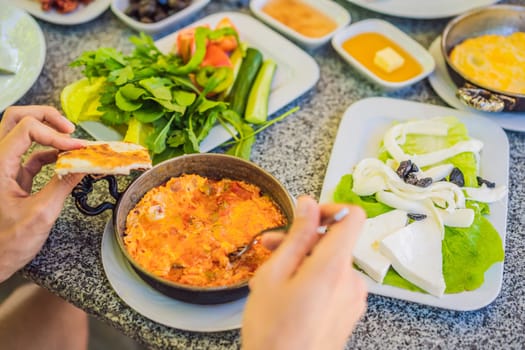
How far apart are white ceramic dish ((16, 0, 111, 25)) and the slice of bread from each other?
32.7 inches

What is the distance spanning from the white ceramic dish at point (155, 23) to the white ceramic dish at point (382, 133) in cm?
65

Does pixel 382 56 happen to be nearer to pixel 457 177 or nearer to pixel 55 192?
pixel 457 177

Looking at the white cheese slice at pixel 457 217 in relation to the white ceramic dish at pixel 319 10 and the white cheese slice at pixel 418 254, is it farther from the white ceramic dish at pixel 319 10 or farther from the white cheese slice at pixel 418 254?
the white ceramic dish at pixel 319 10

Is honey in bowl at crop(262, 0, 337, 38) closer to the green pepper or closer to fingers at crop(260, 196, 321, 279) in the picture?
the green pepper

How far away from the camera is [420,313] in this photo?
1138 millimetres

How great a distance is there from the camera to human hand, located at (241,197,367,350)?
2.40 feet

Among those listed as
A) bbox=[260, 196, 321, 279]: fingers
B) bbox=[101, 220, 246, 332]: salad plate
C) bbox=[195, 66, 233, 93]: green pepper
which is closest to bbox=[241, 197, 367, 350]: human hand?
bbox=[260, 196, 321, 279]: fingers

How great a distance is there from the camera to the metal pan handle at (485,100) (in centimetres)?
143

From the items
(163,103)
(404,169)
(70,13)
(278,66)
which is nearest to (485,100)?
(404,169)

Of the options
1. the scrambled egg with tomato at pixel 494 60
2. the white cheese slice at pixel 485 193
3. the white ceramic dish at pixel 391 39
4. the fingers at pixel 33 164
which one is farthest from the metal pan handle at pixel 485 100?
the fingers at pixel 33 164

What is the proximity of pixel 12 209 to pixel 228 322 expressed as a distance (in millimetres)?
467

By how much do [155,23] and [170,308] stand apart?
100 cm

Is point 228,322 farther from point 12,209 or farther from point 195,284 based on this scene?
point 12,209

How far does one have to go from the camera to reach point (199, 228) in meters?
1.14
